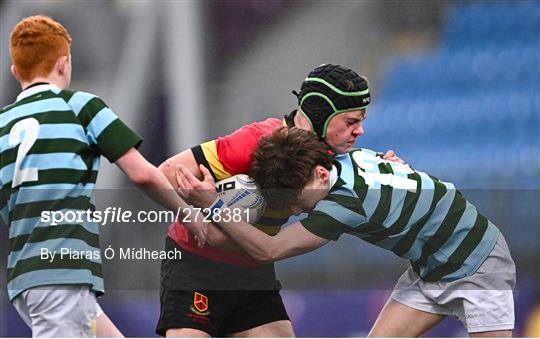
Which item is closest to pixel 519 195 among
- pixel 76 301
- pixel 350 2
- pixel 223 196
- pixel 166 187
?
pixel 350 2

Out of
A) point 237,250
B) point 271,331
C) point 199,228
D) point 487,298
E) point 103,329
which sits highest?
point 199,228

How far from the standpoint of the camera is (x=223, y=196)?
4.76 m

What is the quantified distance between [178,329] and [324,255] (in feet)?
3.33

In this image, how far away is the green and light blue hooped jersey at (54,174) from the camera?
412 cm

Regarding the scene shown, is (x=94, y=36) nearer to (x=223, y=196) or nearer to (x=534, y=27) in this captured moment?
(x=223, y=196)

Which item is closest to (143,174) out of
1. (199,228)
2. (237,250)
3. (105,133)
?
(105,133)

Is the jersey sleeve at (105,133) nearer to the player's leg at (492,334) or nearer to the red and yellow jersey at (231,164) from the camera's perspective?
the red and yellow jersey at (231,164)

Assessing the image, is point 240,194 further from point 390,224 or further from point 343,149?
point 390,224

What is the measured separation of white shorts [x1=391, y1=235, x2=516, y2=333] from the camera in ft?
15.2

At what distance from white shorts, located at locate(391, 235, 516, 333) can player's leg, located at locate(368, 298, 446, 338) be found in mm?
38

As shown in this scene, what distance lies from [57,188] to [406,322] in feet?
5.12

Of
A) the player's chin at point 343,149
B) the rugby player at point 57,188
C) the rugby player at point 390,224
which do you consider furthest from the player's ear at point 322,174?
the rugby player at point 57,188

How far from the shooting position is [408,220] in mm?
4664

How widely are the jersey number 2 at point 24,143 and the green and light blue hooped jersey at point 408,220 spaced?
1.13 metres
